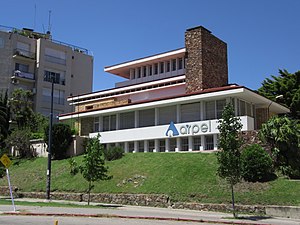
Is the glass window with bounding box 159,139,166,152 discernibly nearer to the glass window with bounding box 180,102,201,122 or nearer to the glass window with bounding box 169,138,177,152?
the glass window with bounding box 169,138,177,152

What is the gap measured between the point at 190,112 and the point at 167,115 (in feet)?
8.61

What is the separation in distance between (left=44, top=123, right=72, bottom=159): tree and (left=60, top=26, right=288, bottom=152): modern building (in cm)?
294

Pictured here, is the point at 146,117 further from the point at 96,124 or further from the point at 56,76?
the point at 56,76

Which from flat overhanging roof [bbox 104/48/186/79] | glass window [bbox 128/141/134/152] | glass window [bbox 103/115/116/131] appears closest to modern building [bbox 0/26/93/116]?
flat overhanging roof [bbox 104/48/186/79]

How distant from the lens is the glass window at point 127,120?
38562mm

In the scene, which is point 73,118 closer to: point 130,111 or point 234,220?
point 130,111

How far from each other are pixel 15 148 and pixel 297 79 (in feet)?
107

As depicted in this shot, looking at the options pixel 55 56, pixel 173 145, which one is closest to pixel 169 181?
pixel 173 145

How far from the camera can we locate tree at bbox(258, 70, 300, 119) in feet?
130

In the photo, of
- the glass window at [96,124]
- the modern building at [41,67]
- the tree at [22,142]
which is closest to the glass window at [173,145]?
the glass window at [96,124]

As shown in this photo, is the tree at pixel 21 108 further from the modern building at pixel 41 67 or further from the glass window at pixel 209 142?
the glass window at pixel 209 142

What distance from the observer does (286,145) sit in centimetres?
2389

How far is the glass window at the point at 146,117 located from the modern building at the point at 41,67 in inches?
1050

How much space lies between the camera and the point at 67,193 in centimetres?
2822
